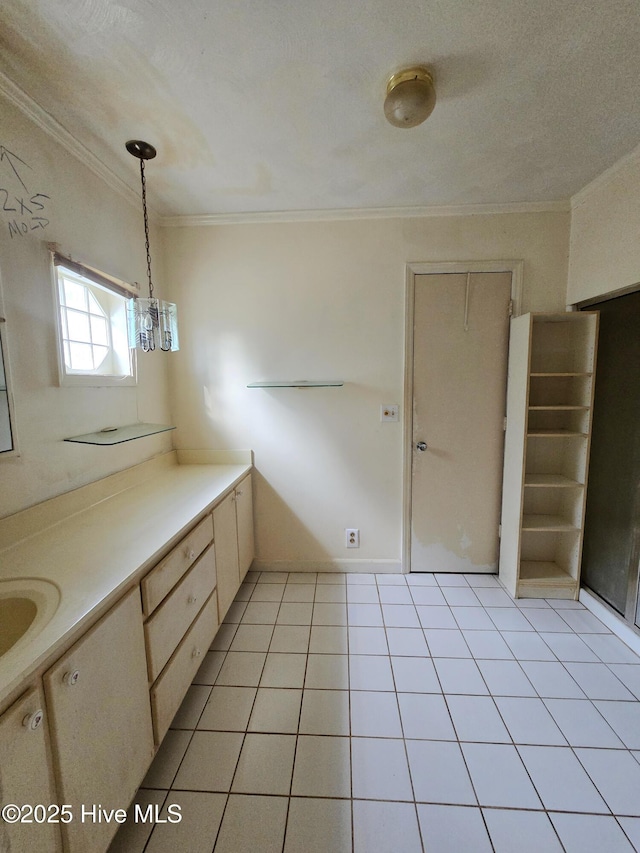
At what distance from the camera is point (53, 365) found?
143 centimetres

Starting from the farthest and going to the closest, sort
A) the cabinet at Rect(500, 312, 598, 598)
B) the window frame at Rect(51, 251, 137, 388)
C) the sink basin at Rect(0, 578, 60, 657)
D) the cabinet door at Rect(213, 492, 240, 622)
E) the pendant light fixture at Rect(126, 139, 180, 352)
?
1. the cabinet at Rect(500, 312, 598, 598)
2. the cabinet door at Rect(213, 492, 240, 622)
3. the pendant light fixture at Rect(126, 139, 180, 352)
4. the window frame at Rect(51, 251, 137, 388)
5. the sink basin at Rect(0, 578, 60, 657)

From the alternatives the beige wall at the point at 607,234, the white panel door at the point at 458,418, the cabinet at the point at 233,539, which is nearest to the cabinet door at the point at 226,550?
the cabinet at the point at 233,539

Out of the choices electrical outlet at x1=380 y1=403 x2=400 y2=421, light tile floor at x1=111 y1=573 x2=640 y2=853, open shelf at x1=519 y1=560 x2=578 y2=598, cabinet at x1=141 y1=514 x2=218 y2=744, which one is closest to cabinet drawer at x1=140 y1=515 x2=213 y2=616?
cabinet at x1=141 y1=514 x2=218 y2=744

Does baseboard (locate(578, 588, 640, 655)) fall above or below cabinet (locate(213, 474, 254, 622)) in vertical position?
below

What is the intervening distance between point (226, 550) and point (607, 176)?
2968mm

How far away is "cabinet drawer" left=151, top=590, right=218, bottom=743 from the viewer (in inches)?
46.9

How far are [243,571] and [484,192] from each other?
2.82m

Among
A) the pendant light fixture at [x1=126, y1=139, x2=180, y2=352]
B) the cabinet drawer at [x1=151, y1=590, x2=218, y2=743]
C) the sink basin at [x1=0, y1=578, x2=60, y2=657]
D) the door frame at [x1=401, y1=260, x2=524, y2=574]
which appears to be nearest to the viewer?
the sink basin at [x1=0, y1=578, x2=60, y2=657]

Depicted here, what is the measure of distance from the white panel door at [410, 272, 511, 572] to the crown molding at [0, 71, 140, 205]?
184cm

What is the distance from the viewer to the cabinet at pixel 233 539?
71.0 inches

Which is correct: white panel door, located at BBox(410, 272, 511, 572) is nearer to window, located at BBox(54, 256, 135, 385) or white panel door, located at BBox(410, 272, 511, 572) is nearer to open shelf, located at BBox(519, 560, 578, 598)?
open shelf, located at BBox(519, 560, 578, 598)

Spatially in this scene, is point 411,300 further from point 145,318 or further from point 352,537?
point 352,537

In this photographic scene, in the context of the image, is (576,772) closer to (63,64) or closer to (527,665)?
(527,665)

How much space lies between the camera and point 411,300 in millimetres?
2250
